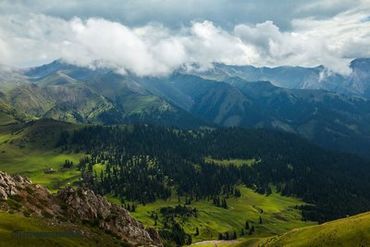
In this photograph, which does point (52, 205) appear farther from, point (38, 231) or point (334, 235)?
point (334, 235)

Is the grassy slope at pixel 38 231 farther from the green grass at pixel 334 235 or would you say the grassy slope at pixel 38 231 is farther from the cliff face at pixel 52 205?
the green grass at pixel 334 235

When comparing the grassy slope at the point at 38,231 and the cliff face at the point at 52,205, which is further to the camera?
the cliff face at the point at 52,205

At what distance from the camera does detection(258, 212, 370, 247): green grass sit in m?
136

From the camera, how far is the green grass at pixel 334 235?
136250mm

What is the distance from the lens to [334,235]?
470ft

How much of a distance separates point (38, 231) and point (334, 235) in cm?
9125

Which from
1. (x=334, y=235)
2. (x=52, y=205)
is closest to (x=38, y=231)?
(x=52, y=205)

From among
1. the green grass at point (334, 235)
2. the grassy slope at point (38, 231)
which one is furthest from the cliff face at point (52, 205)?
the green grass at point (334, 235)

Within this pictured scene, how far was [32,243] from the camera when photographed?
132 metres

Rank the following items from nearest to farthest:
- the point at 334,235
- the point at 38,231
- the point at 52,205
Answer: the point at 38,231 < the point at 334,235 < the point at 52,205

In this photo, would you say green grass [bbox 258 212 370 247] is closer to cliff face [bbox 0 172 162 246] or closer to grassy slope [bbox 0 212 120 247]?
grassy slope [bbox 0 212 120 247]

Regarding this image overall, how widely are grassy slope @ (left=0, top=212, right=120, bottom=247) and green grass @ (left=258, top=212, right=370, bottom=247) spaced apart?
6402 centimetres

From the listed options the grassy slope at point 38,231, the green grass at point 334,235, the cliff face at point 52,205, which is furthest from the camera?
the cliff face at point 52,205

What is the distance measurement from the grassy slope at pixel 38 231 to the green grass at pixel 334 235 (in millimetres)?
64018
